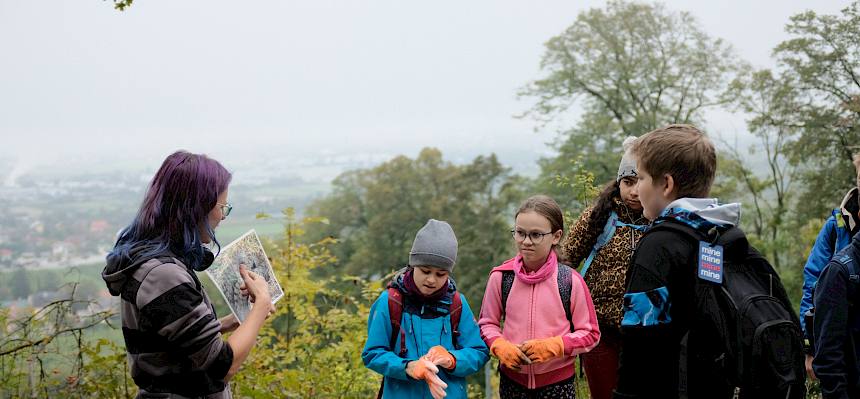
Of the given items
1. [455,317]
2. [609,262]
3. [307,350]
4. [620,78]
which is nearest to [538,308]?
[455,317]

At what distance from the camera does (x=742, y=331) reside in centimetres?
181

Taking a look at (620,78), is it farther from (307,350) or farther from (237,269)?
(237,269)

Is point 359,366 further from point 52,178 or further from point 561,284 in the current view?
point 52,178

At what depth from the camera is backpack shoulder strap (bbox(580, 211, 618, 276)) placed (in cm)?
331

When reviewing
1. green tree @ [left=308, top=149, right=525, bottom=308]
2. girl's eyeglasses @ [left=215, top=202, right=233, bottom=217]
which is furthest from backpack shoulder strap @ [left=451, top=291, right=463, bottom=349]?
green tree @ [left=308, top=149, right=525, bottom=308]

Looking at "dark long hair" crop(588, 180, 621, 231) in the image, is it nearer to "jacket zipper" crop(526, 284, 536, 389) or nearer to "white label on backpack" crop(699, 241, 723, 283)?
"jacket zipper" crop(526, 284, 536, 389)

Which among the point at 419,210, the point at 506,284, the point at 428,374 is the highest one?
the point at 506,284

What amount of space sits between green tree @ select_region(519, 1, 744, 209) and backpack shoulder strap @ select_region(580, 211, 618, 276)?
18.8 meters

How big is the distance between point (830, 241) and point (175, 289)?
3.48 metres

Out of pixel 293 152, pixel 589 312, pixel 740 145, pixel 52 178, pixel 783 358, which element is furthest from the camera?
pixel 293 152

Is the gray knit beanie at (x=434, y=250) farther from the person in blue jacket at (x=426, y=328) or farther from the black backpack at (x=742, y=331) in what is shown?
the black backpack at (x=742, y=331)

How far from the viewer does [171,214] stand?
2137 mm

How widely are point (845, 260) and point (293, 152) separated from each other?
77598mm

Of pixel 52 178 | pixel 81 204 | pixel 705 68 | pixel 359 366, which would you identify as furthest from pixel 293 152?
pixel 359 366
